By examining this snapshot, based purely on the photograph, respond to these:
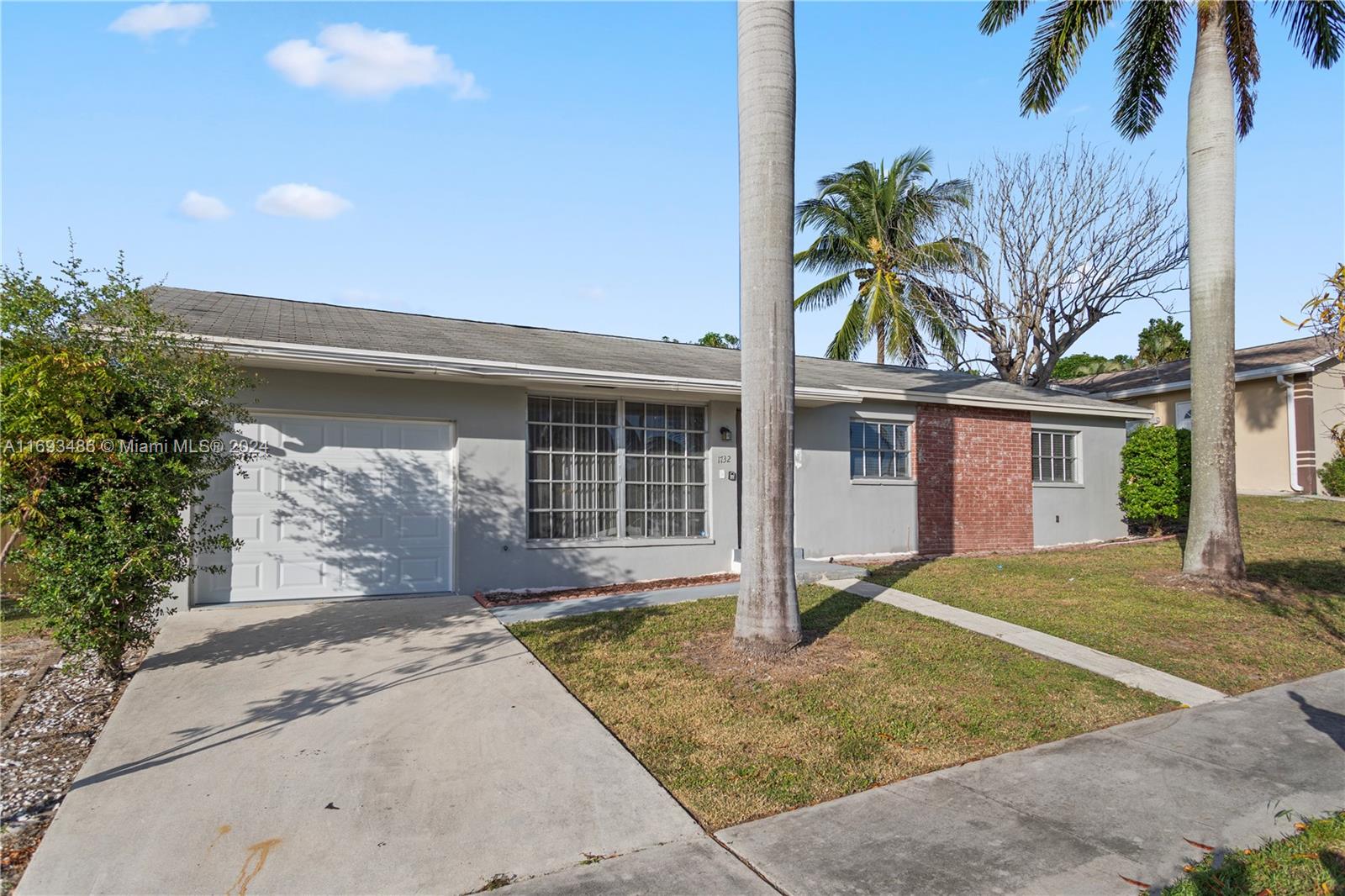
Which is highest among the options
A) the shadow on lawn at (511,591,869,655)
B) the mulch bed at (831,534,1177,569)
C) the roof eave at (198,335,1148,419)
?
the roof eave at (198,335,1148,419)

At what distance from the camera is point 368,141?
423 inches

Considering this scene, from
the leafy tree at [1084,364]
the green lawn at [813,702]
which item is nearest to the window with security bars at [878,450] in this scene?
the green lawn at [813,702]

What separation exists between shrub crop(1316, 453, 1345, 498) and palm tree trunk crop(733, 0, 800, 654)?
17.9 metres

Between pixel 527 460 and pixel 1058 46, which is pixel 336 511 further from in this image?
pixel 1058 46

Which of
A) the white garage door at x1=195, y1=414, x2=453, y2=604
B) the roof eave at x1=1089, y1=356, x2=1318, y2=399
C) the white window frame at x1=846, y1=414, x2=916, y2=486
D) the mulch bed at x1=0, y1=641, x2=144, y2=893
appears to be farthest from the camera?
the roof eave at x1=1089, y1=356, x2=1318, y2=399

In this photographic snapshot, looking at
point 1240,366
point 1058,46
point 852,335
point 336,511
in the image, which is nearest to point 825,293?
point 852,335

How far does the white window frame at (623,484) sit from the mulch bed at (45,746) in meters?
4.59

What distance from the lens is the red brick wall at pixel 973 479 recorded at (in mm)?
13680

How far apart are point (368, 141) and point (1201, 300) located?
11284 mm

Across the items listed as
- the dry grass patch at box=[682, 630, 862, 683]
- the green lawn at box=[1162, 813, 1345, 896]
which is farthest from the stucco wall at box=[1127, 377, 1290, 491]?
the green lawn at box=[1162, 813, 1345, 896]

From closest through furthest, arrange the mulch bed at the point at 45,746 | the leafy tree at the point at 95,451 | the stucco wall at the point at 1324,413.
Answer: the mulch bed at the point at 45,746 → the leafy tree at the point at 95,451 → the stucco wall at the point at 1324,413

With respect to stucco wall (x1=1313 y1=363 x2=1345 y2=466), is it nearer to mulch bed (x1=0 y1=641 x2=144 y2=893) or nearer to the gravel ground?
mulch bed (x1=0 y1=641 x2=144 y2=893)

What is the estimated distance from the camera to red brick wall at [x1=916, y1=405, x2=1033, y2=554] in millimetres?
13680

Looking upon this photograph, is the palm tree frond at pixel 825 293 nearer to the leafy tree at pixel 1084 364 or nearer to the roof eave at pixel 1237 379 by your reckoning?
the roof eave at pixel 1237 379
